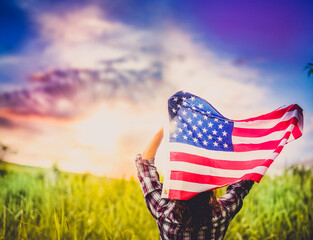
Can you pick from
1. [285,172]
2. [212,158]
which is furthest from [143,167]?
[285,172]

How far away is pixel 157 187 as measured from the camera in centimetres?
236

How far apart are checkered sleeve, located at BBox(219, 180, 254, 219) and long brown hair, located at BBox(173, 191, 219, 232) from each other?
0.45 feet

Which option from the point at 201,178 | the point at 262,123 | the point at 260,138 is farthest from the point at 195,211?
the point at 262,123

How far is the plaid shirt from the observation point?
7.00 feet

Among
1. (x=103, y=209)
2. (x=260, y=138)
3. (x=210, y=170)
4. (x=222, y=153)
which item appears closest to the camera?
(x=210, y=170)

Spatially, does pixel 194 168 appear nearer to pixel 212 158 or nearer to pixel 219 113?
pixel 212 158

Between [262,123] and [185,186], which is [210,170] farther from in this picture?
[262,123]

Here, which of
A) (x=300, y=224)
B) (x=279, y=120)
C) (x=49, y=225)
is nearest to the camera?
(x=279, y=120)

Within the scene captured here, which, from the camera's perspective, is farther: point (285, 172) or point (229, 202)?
point (285, 172)

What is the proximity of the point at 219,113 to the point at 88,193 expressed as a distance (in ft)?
14.1

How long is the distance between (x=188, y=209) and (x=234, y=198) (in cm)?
55

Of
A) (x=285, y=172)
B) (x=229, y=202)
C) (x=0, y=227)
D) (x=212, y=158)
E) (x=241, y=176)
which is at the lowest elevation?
(x=0, y=227)

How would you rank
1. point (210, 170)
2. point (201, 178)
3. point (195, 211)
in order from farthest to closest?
point (210, 170) < point (201, 178) < point (195, 211)

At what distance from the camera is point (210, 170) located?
2475 mm
